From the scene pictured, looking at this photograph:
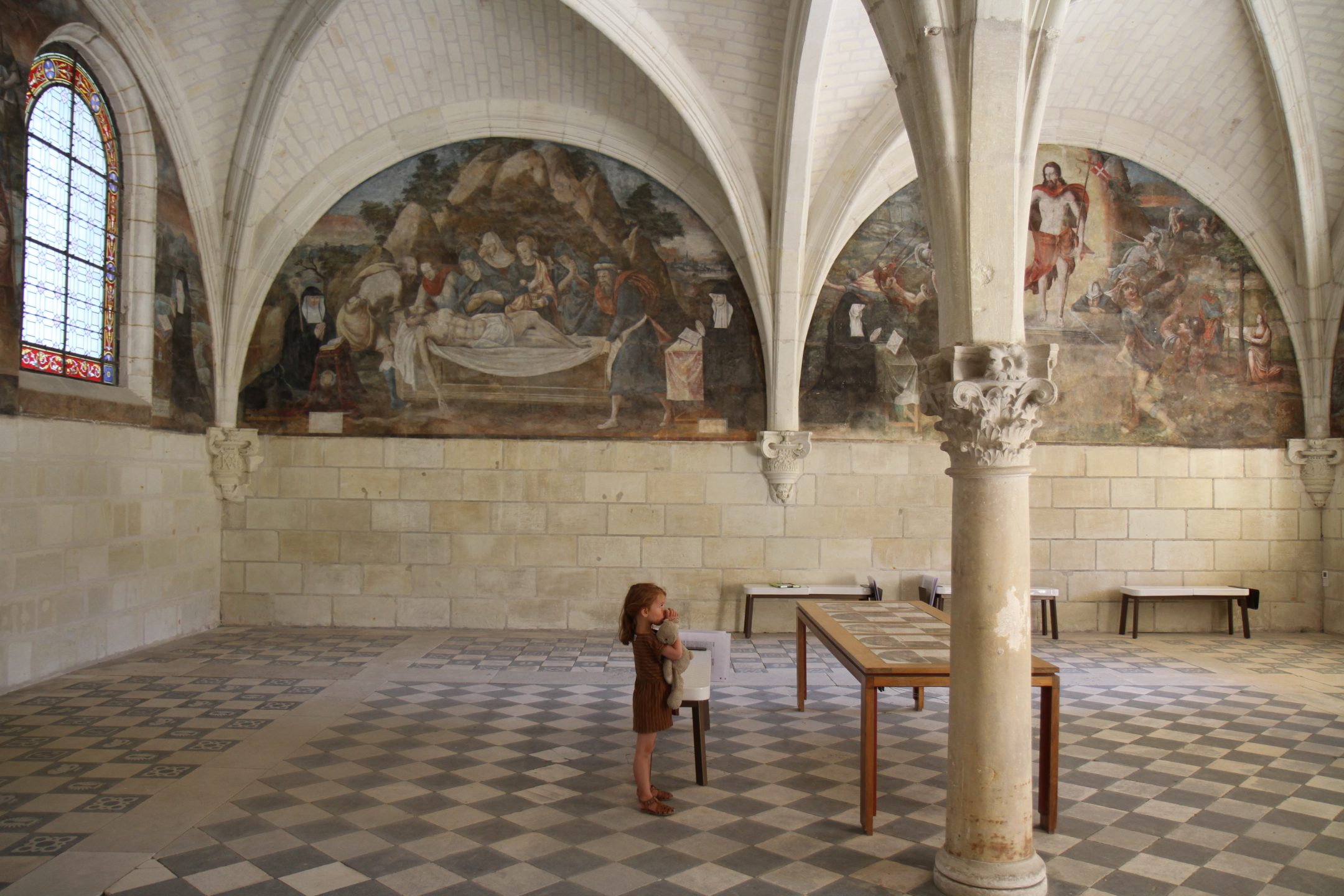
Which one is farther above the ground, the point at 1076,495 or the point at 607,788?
the point at 1076,495

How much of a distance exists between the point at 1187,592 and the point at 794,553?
14.0 feet

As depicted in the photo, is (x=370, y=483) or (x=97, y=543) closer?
(x=97, y=543)

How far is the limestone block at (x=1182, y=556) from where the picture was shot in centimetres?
1095

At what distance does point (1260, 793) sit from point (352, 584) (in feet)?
28.7

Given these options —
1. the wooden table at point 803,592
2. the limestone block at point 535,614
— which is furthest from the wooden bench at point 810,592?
the limestone block at point 535,614

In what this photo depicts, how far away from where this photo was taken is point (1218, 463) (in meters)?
11.0

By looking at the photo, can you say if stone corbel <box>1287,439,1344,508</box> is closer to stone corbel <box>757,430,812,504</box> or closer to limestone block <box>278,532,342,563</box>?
stone corbel <box>757,430,812,504</box>

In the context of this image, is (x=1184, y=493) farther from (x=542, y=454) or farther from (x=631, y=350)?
(x=542, y=454)

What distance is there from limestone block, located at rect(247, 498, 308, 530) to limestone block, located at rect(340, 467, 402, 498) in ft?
1.66

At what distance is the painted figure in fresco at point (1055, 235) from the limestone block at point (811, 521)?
3.41 m

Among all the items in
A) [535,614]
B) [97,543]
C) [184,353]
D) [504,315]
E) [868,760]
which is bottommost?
[535,614]

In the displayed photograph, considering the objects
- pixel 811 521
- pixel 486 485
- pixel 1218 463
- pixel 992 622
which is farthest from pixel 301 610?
pixel 1218 463

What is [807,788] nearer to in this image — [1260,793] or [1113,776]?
[1113,776]

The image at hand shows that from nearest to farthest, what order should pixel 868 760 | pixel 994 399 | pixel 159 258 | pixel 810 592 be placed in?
1. pixel 994 399
2. pixel 868 760
3. pixel 159 258
4. pixel 810 592
